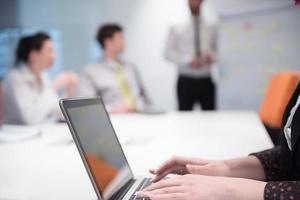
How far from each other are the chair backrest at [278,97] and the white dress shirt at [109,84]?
1045mm

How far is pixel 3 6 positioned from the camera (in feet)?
15.1

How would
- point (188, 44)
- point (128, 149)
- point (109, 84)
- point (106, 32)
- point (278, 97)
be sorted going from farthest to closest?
1. point (188, 44)
2. point (106, 32)
3. point (109, 84)
4. point (278, 97)
5. point (128, 149)

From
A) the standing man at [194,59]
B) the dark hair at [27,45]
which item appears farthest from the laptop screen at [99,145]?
the standing man at [194,59]

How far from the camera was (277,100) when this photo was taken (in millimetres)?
2113

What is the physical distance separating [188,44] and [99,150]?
274 centimetres

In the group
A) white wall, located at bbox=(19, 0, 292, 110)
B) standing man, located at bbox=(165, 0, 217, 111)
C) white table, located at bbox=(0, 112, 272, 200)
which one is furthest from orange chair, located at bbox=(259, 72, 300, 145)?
white wall, located at bbox=(19, 0, 292, 110)

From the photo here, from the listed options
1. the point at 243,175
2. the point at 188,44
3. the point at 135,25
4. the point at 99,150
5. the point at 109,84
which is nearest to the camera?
the point at 99,150

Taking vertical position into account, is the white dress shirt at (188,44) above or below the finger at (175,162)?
below

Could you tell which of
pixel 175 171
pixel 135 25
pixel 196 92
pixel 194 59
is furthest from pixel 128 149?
pixel 135 25

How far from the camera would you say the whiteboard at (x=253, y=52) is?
377cm

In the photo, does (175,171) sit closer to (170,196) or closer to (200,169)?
(200,169)

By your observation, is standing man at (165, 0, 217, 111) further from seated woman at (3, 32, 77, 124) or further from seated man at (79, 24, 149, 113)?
seated woman at (3, 32, 77, 124)

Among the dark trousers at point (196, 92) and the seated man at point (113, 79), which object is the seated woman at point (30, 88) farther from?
the dark trousers at point (196, 92)

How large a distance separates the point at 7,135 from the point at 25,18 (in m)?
3.15
